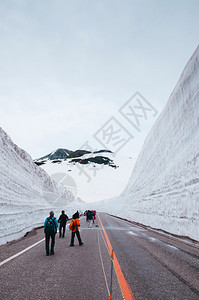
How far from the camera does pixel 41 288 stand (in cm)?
387

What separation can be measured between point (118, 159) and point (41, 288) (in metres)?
97.8

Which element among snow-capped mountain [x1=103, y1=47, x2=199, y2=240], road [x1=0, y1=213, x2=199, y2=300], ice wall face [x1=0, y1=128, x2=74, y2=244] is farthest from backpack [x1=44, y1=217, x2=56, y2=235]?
snow-capped mountain [x1=103, y1=47, x2=199, y2=240]

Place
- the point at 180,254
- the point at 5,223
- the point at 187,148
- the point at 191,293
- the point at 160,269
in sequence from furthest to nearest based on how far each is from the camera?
the point at 187,148 → the point at 5,223 → the point at 180,254 → the point at 160,269 → the point at 191,293

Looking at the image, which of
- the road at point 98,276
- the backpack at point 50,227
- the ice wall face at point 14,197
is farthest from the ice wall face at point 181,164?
the ice wall face at point 14,197

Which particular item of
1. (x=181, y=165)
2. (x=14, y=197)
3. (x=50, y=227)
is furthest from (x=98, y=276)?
(x=181, y=165)

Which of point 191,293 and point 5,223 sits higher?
point 5,223

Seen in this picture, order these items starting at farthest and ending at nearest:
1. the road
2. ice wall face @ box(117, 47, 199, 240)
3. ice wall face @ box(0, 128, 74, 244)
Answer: ice wall face @ box(117, 47, 199, 240) → ice wall face @ box(0, 128, 74, 244) → the road

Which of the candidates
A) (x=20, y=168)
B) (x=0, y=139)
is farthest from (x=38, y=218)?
(x=0, y=139)

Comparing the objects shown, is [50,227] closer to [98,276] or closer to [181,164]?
[98,276]

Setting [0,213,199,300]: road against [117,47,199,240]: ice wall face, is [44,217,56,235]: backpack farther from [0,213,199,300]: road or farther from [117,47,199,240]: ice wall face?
[117,47,199,240]: ice wall face

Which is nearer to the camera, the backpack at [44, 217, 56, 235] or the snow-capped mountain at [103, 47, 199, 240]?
the backpack at [44, 217, 56, 235]

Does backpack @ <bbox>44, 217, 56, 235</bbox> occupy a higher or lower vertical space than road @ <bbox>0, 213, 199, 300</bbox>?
higher

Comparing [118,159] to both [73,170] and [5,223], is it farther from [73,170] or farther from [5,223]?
[5,223]

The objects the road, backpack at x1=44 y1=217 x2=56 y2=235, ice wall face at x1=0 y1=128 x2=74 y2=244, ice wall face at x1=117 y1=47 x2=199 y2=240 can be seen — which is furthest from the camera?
ice wall face at x1=117 y1=47 x2=199 y2=240
